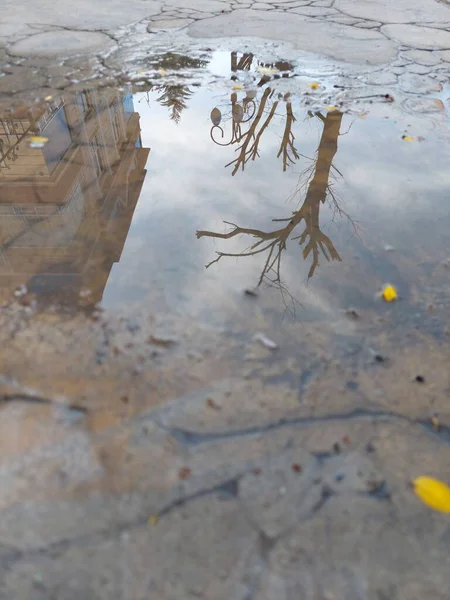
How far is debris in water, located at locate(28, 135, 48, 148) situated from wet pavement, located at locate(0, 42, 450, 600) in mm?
16

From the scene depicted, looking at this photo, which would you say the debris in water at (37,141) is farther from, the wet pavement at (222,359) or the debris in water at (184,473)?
the debris in water at (184,473)

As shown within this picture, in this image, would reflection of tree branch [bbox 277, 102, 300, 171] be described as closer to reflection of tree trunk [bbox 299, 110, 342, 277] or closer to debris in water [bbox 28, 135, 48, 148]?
reflection of tree trunk [bbox 299, 110, 342, 277]

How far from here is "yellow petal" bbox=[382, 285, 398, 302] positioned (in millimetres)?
1414

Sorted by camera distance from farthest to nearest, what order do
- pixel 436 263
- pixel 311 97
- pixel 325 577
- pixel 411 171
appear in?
pixel 311 97, pixel 411 171, pixel 436 263, pixel 325 577

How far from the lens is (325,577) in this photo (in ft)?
2.72

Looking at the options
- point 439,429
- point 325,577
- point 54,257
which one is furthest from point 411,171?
point 325,577

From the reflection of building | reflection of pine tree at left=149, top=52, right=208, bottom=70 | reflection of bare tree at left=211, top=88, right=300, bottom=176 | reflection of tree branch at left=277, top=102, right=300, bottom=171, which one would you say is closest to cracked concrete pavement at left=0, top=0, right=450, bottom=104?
reflection of pine tree at left=149, top=52, right=208, bottom=70

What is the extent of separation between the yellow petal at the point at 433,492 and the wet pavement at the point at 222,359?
22 mm

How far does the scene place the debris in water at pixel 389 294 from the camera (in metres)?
1.41

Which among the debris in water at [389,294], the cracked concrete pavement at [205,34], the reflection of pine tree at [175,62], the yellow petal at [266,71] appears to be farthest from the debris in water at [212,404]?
the reflection of pine tree at [175,62]

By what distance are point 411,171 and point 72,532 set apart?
2045mm

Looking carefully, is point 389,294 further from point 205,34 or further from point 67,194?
point 205,34

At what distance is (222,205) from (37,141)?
3.63 ft

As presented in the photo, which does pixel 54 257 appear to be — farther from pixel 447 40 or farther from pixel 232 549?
pixel 447 40
